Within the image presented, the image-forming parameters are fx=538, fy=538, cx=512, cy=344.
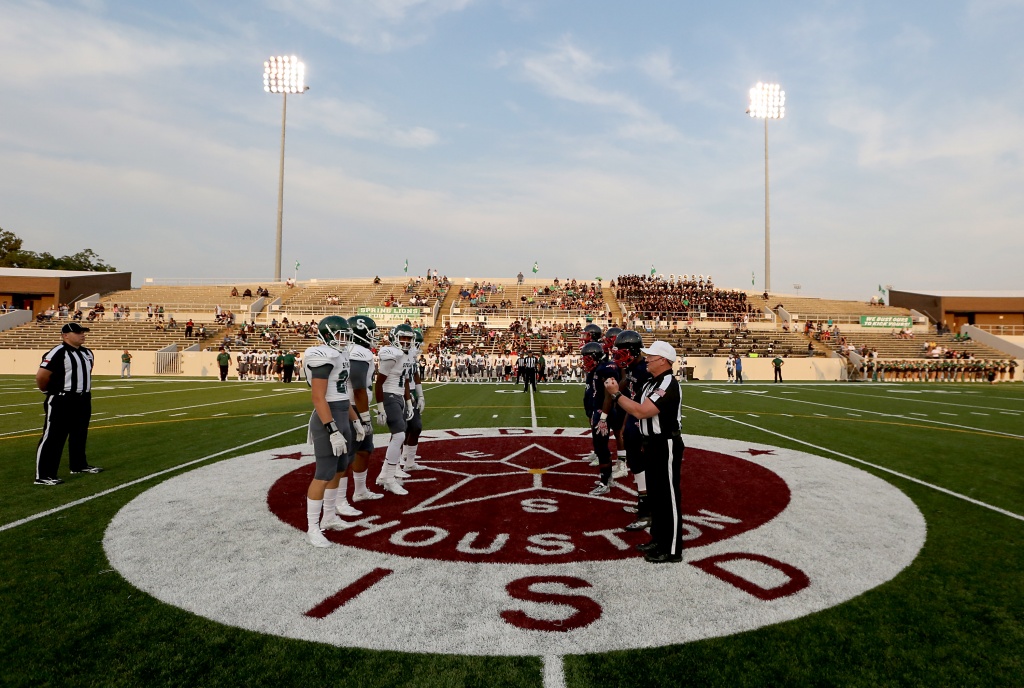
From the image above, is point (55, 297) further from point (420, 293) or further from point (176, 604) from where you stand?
point (176, 604)

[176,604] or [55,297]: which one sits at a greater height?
[55,297]

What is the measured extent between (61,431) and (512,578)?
7003 mm

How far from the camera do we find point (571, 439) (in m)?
11.1

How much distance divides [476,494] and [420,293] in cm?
4405

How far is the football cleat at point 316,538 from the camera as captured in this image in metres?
5.05

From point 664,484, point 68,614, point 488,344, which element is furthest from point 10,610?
point 488,344

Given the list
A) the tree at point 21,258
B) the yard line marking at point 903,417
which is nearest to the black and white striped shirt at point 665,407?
the yard line marking at point 903,417

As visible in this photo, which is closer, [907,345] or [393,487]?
[393,487]

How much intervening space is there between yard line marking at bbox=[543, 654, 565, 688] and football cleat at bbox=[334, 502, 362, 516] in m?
3.45

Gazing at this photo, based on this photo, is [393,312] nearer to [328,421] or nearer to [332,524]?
[332,524]

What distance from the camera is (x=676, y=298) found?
155 ft

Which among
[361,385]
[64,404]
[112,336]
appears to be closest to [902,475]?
[361,385]

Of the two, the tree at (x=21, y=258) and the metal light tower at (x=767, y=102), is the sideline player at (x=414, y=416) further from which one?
the tree at (x=21, y=258)

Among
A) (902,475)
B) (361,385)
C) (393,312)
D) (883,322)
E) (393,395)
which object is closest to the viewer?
(361,385)
